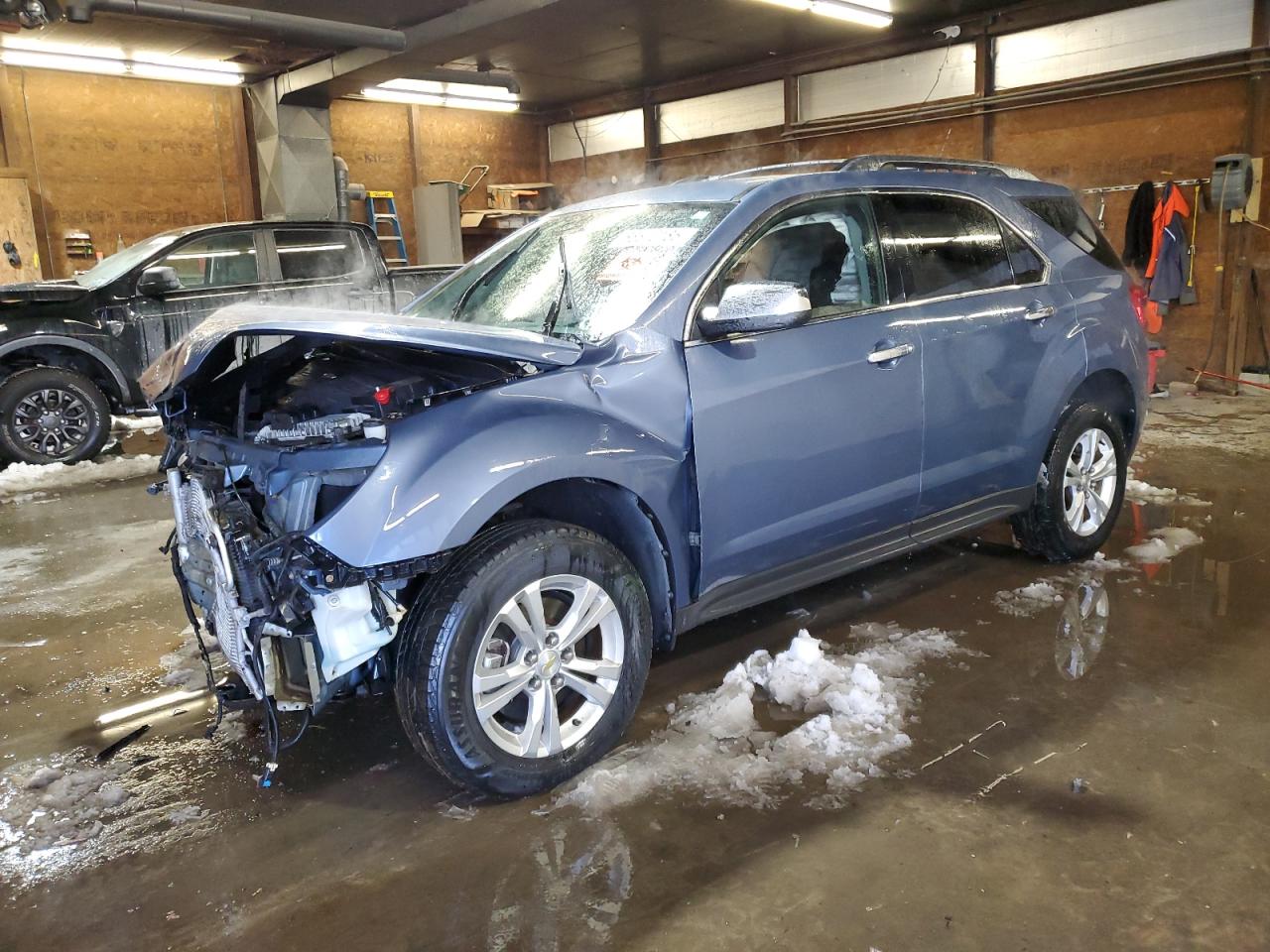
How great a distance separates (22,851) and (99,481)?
5.12 metres

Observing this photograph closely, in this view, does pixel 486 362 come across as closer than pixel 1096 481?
Yes

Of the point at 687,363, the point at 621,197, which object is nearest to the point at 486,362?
the point at 687,363

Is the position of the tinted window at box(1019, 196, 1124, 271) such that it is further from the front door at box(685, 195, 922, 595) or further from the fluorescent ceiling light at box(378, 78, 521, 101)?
the fluorescent ceiling light at box(378, 78, 521, 101)

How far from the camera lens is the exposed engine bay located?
2.35 meters

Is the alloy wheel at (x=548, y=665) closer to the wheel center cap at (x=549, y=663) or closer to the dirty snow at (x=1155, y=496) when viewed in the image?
the wheel center cap at (x=549, y=663)

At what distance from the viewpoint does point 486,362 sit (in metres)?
2.63

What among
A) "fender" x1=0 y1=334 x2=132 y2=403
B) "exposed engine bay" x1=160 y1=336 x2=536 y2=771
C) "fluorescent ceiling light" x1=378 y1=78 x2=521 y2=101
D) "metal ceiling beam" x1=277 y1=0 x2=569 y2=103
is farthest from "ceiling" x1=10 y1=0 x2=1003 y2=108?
"exposed engine bay" x1=160 y1=336 x2=536 y2=771

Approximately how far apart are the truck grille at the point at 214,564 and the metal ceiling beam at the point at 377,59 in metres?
7.75

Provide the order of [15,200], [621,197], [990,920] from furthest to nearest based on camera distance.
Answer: [15,200]
[621,197]
[990,920]

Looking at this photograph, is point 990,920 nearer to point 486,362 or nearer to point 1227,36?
point 486,362

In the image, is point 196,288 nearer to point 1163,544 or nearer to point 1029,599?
point 1029,599

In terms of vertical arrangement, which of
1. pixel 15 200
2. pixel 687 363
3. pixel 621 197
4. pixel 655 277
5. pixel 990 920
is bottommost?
pixel 990 920

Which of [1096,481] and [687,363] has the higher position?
[687,363]

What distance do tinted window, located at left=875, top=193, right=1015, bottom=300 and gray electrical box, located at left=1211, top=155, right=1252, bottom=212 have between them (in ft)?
23.4
